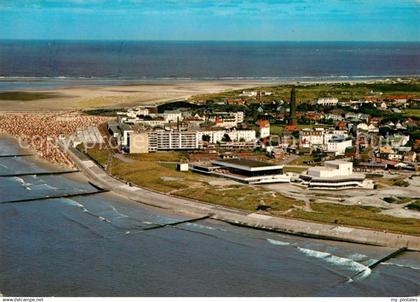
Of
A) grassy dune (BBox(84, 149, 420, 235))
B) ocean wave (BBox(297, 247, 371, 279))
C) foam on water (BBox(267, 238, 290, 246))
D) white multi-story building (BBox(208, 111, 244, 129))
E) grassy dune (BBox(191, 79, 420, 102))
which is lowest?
ocean wave (BBox(297, 247, 371, 279))

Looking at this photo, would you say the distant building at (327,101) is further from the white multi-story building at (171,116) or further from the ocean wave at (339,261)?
the ocean wave at (339,261)

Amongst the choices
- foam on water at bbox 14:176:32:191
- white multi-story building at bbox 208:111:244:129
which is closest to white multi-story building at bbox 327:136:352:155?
white multi-story building at bbox 208:111:244:129

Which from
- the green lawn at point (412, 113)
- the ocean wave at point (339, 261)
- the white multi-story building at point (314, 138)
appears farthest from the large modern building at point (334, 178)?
the green lawn at point (412, 113)

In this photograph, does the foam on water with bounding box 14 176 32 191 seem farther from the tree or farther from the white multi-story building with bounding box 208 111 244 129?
the white multi-story building with bounding box 208 111 244 129

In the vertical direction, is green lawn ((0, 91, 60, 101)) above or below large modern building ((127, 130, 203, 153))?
above

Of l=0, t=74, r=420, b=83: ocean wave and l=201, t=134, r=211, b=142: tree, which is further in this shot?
l=0, t=74, r=420, b=83: ocean wave

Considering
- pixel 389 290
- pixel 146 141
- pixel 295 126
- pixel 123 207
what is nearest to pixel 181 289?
pixel 389 290

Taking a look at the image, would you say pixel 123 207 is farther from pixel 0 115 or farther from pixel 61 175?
pixel 0 115
